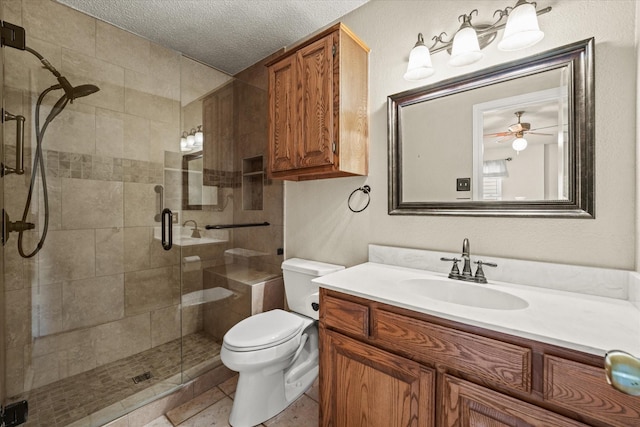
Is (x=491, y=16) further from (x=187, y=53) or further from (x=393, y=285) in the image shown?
(x=187, y=53)

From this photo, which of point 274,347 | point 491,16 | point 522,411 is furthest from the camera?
point 274,347

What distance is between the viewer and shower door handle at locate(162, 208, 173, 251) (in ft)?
6.23

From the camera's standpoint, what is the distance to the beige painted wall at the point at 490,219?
3.39 feet

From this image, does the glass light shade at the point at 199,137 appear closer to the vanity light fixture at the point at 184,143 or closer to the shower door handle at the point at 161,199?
the vanity light fixture at the point at 184,143

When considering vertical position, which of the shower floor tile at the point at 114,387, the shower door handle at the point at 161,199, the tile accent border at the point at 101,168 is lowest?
the shower floor tile at the point at 114,387

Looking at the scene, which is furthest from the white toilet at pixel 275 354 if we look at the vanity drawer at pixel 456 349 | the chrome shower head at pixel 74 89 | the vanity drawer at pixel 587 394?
the chrome shower head at pixel 74 89

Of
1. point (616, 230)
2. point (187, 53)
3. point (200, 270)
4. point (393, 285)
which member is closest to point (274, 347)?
point (393, 285)

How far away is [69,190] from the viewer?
1662mm

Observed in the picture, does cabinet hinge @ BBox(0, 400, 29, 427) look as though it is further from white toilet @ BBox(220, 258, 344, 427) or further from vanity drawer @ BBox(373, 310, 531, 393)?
vanity drawer @ BBox(373, 310, 531, 393)

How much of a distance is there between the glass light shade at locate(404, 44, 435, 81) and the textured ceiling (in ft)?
2.06

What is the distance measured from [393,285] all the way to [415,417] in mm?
472

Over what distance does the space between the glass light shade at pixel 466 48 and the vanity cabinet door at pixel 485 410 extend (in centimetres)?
135

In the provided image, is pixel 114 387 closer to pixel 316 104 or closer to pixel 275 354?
pixel 275 354

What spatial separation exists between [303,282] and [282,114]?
43.8 inches
